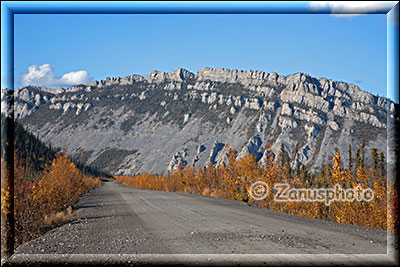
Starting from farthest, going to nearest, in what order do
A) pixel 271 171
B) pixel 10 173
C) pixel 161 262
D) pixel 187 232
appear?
pixel 271 171
pixel 187 232
pixel 10 173
pixel 161 262

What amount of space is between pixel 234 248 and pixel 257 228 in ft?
15.0

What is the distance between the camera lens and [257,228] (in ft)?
47.1

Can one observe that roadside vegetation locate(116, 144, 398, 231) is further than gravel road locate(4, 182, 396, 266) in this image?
Yes

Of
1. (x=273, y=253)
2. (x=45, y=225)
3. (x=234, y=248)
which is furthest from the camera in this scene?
(x=45, y=225)

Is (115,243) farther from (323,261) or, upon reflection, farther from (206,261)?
(323,261)

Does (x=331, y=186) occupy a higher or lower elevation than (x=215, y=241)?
higher

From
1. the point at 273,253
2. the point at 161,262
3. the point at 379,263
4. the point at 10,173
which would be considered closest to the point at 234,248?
the point at 273,253

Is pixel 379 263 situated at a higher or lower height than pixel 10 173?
lower

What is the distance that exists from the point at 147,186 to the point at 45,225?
82699 millimetres

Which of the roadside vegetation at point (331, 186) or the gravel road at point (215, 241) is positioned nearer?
the gravel road at point (215, 241)

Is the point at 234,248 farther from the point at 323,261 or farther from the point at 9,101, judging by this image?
the point at 9,101

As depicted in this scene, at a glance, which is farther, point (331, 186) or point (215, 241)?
point (331, 186)

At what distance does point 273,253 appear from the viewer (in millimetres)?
9242

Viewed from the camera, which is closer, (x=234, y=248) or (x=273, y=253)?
(x=273, y=253)
